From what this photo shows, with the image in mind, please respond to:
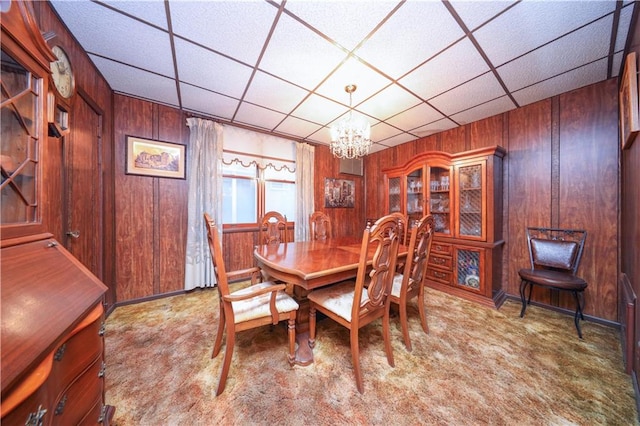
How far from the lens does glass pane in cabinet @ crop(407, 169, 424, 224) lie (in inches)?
135

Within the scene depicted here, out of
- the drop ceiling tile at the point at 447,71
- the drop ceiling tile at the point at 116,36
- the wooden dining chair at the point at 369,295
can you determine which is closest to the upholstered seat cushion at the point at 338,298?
the wooden dining chair at the point at 369,295

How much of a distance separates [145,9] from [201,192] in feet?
6.37

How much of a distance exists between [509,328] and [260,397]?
2392 mm

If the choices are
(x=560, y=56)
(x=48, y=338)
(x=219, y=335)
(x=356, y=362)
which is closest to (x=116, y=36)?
(x=48, y=338)

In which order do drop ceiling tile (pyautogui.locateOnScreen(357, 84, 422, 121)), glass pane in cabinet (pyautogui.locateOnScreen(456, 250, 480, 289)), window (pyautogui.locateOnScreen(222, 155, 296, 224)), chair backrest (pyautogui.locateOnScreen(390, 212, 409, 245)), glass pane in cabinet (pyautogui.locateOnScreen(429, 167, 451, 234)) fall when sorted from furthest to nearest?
window (pyautogui.locateOnScreen(222, 155, 296, 224)) → glass pane in cabinet (pyautogui.locateOnScreen(429, 167, 451, 234)) → glass pane in cabinet (pyautogui.locateOnScreen(456, 250, 480, 289)) → drop ceiling tile (pyautogui.locateOnScreen(357, 84, 422, 121)) → chair backrest (pyautogui.locateOnScreen(390, 212, 409, 245))

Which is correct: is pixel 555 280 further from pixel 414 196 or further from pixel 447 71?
pixel 447 71

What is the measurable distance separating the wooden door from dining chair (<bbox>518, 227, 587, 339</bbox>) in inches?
169

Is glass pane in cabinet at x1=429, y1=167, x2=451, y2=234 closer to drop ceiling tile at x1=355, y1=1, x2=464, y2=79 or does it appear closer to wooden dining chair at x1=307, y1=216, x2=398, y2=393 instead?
drop ceiling tile at x1=355, y1=1, x2=464, y2=79

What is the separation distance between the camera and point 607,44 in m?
1.67

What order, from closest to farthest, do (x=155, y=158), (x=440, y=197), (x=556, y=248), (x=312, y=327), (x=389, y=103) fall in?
(x=312, y=327)
(x=556, y=248)
(x=389, y=103)
(x=155, y=158)
(x=440, y=197)

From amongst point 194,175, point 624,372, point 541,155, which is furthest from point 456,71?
point 194,175

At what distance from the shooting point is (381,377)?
1453 millimetres

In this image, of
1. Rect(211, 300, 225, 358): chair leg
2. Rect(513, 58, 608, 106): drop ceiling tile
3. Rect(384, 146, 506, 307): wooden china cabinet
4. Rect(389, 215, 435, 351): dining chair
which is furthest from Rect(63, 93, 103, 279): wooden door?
Rect(513, 58, 608, 106): drop ceiling tile

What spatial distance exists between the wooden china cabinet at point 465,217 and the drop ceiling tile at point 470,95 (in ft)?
1.92
